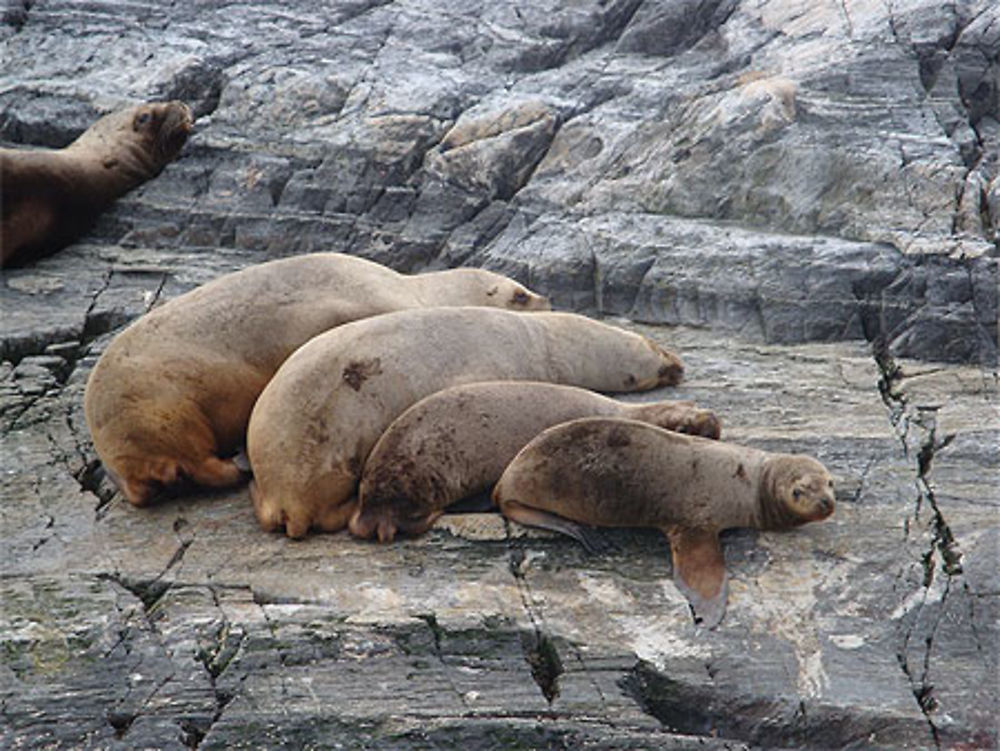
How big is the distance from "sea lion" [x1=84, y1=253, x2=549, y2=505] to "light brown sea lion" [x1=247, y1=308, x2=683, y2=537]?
341 mm

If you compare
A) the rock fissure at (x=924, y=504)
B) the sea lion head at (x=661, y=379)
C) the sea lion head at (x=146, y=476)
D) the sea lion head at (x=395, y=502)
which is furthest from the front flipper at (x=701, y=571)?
the sea lion head at (x=146, y=476)

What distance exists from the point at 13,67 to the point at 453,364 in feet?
17.9

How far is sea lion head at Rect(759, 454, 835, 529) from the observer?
18.3 feet

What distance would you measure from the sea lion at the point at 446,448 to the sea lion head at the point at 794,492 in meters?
0.52

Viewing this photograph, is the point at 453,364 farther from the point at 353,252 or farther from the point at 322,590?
the point at 353,252

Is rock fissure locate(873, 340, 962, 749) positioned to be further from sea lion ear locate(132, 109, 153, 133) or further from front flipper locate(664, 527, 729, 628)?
sea lion ear locate(132, 109, 153, 133)

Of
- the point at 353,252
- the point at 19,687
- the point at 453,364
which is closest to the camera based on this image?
the point at 19,687

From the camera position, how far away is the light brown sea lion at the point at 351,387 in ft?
19.4

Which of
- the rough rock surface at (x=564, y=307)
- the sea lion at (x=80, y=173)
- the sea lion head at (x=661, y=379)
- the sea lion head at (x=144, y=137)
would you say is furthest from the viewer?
the sea lion head at (x=144, y=137)

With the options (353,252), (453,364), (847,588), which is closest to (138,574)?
(453,364)

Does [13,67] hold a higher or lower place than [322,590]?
higher

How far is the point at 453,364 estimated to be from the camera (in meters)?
6.43

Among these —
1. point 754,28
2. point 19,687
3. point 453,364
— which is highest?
point 754,28

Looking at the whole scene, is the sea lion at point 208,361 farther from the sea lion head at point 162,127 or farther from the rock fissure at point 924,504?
the sea lion head at point 162,127
